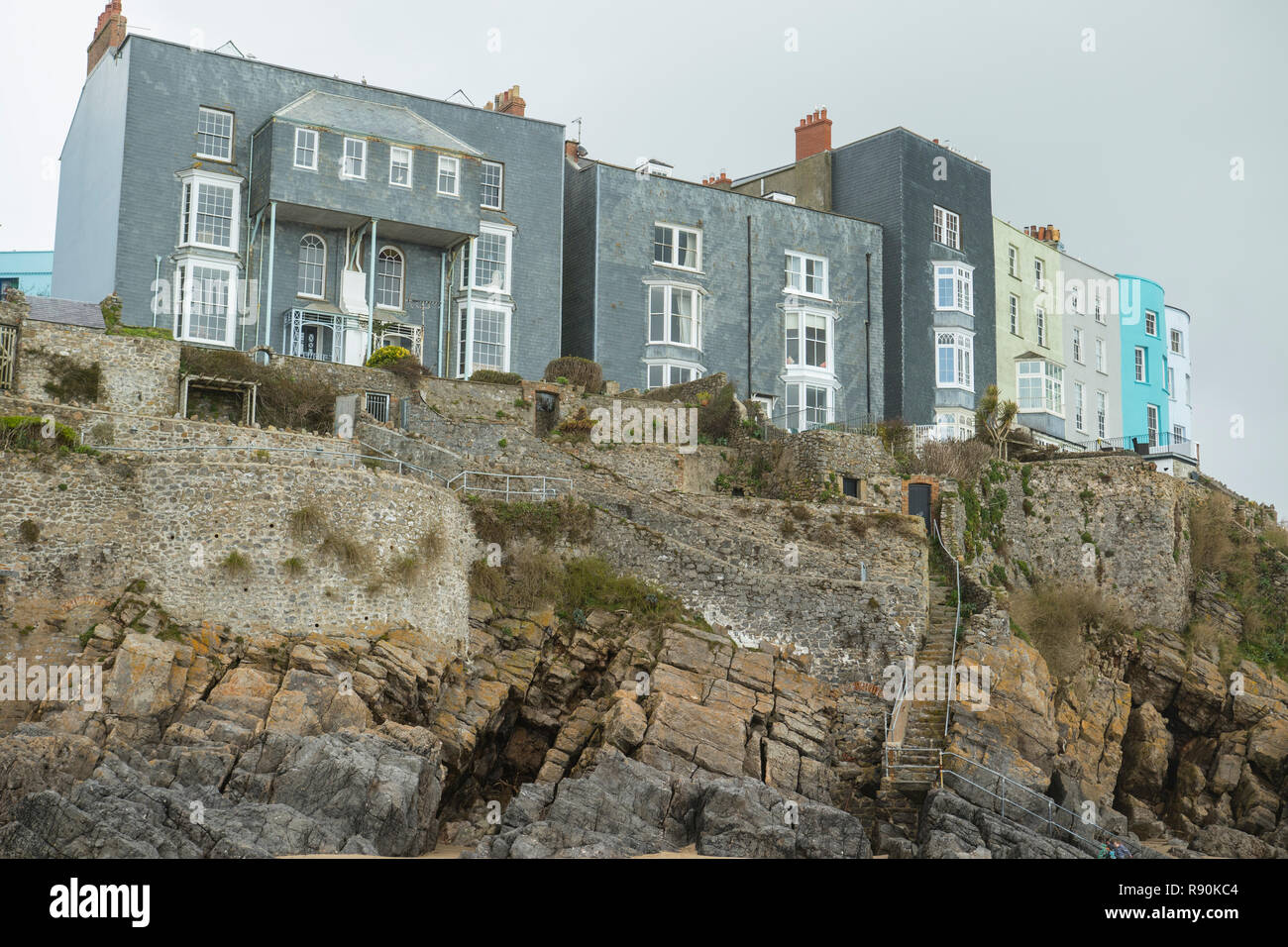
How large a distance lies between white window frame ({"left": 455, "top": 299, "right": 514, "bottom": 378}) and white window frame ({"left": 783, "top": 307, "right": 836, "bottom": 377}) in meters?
9.86

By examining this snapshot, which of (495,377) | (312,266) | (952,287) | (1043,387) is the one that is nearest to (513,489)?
(495,377)

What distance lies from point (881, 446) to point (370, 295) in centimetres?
1498

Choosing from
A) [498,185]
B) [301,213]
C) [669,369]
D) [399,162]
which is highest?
[498,185]

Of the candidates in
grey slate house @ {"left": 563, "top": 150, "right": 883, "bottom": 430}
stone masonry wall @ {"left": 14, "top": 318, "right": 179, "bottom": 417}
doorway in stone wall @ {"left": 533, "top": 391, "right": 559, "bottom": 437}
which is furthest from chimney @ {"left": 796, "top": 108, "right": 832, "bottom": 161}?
stone masonry wall @ {"left": 14, "top": 318, "right": 179, "bottom": 417}

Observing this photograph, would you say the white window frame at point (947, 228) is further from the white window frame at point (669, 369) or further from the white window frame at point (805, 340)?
the white window frame at point (669, 369)

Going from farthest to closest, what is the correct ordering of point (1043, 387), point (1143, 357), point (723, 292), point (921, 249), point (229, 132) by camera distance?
point (1143, 357)
point (1043, 387)
point (921, 249)
point (723, 292)
point (229, 132)

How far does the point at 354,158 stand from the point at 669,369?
37.8 feet

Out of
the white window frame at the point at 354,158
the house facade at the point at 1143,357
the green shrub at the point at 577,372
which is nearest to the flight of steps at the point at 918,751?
the green shrub at the point at 577,372

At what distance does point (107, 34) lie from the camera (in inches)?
1752

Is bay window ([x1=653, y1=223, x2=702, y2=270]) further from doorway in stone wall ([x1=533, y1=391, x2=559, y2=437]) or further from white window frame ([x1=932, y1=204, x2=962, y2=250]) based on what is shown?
white window frame ([x1=932, y1=204, x2=962, y2=250])

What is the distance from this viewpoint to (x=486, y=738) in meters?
30.8

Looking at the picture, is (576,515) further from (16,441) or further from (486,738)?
(16,441)

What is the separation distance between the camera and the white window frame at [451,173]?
44.3 metres

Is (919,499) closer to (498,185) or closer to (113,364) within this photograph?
(498,185)
